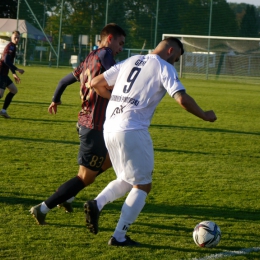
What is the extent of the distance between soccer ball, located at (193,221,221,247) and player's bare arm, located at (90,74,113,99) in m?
1.38

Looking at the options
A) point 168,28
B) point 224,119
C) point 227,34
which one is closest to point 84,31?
point 168,28

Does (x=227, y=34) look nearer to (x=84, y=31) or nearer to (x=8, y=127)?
(x=84, y=31)

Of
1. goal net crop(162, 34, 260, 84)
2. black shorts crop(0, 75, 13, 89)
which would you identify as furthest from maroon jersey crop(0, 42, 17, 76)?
goal net crop(162, 34, 260, 84)

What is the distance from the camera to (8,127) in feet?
41.0

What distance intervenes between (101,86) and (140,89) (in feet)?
1.58

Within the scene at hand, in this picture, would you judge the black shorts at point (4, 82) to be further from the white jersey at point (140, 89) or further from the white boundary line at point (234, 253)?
the white boundary line at point (234, 253)

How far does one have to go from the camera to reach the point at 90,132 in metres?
5.43

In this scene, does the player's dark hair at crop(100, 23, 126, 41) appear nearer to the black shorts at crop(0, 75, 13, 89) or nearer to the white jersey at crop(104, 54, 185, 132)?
the white jersey at crop(104, 54, 185, 132)

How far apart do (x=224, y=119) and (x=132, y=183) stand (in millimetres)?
12004

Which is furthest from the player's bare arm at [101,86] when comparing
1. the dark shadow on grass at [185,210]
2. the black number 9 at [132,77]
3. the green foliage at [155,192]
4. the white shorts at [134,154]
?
the dark shadow on grass at [185,210]

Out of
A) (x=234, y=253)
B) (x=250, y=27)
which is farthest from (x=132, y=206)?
(x=250, y=27)

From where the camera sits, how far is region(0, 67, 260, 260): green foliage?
16.3ft

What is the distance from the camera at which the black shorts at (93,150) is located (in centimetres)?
539

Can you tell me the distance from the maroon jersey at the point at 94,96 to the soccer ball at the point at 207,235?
50.4 inches
